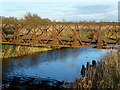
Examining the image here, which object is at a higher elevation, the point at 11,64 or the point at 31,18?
the point at 31,18

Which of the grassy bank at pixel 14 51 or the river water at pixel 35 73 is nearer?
the river water at pixel 35 73

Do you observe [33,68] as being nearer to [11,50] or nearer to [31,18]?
[11,50]

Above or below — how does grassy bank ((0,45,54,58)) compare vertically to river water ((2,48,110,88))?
above

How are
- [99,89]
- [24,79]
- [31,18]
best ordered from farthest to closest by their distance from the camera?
[31,18] → [24,79] → [99,89]

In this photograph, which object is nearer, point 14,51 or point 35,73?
point 35,73

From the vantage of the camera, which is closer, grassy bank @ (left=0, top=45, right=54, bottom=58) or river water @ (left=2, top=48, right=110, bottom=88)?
river water @ (left=2, top=48, right=110, bottom=88)

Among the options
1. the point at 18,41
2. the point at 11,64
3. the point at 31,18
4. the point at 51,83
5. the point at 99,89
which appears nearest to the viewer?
the point at 99,89

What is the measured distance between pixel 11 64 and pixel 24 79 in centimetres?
578

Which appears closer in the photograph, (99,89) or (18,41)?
(99,89)

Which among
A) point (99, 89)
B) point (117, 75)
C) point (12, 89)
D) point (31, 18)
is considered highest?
point (31, 18)

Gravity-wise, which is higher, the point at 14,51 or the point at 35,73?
the point at 14,51

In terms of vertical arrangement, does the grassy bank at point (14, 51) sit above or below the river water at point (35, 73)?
above

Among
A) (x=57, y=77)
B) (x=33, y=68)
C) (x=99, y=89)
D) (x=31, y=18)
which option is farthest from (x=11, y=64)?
(x=31, y=18)

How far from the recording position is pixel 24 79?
53.1 ft
